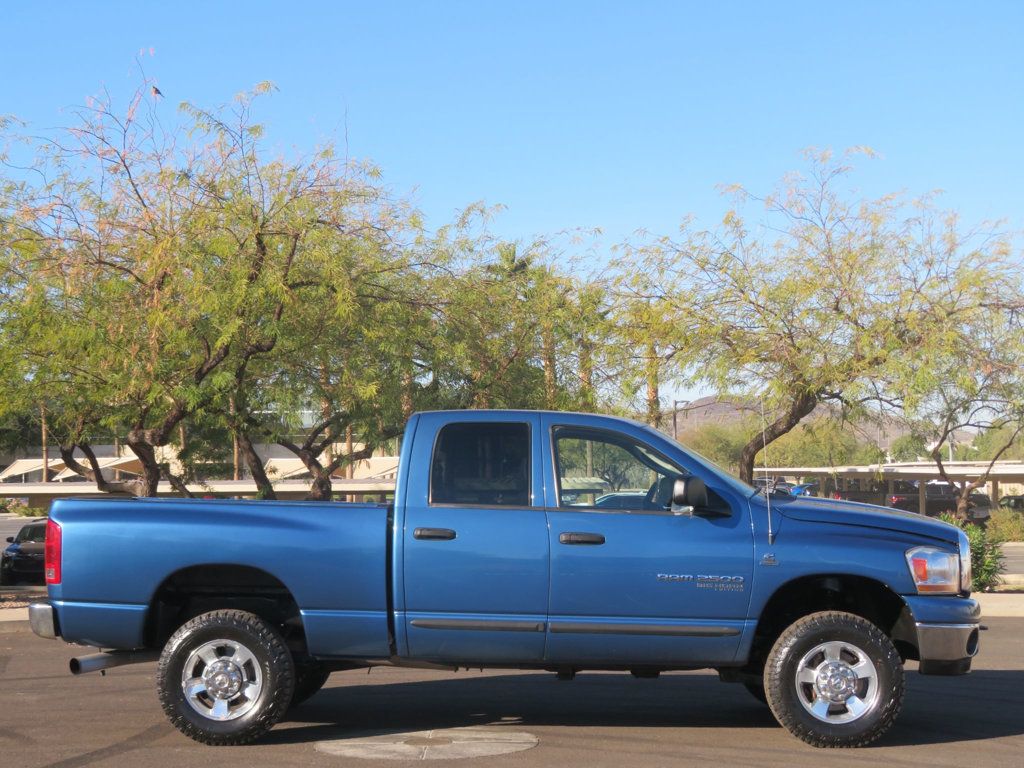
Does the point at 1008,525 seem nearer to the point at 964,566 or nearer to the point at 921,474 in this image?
the point at 921,474

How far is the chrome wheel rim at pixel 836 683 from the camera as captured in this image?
6977mm

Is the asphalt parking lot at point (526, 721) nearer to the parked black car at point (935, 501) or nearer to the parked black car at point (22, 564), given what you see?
the parked black car at point (22, 564)

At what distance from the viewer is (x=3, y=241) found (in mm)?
15164

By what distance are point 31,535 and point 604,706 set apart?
16.6 m

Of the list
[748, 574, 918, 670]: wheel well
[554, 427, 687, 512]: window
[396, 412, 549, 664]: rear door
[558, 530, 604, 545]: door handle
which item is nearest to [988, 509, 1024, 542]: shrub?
[748, 574, 918, 670]: wheel well

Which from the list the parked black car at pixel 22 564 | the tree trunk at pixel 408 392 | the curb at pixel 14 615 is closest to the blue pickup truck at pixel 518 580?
the curb at pixel 14 615

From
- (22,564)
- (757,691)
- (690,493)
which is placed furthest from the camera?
(22,564)

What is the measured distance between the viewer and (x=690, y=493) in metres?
6.88

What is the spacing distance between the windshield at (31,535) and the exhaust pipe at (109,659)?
1553 cm

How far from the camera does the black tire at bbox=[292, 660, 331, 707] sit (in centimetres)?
780

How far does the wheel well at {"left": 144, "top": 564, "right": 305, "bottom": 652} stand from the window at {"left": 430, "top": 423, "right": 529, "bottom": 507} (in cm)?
122

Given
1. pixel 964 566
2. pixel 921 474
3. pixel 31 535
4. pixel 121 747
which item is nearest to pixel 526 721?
pixel 121 747

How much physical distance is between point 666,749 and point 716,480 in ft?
5.38

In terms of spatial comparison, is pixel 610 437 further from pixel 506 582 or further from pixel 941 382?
pixel 941 382
